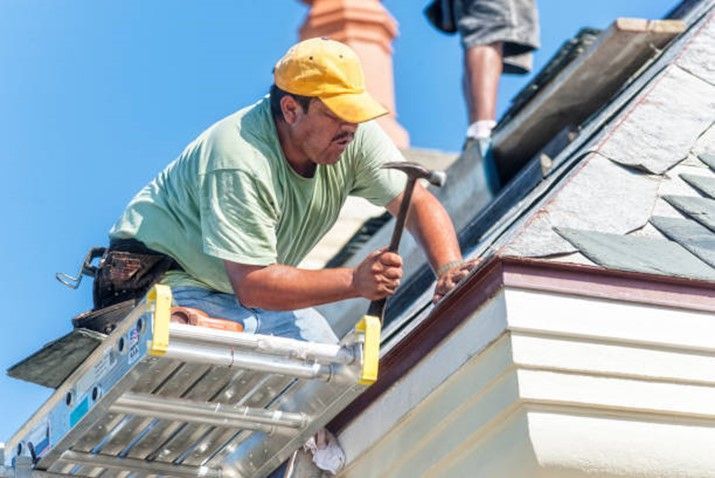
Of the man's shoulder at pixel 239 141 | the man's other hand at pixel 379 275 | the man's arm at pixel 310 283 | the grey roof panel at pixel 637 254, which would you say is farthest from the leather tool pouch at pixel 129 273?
the grey roof panel at pixel 637 254

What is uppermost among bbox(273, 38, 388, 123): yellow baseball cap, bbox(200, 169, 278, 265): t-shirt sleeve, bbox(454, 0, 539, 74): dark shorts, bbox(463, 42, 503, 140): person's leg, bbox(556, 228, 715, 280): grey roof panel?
bbox(273, 38, 388, 123): yellow baseball cap

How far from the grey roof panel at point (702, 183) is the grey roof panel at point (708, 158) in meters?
0.14

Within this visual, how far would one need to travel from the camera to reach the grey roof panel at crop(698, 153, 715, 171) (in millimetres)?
7496

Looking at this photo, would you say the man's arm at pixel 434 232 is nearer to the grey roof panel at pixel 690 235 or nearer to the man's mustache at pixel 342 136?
the man's mustache at pixel 342 136

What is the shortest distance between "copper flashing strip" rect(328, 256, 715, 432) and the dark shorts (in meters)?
5.36

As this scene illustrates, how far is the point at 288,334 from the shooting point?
727cm

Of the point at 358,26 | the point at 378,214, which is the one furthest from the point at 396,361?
the point at 358,26

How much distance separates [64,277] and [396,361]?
160cm

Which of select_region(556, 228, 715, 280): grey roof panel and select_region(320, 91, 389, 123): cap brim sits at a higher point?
select_region(320, 91, 389, 123): cap brim

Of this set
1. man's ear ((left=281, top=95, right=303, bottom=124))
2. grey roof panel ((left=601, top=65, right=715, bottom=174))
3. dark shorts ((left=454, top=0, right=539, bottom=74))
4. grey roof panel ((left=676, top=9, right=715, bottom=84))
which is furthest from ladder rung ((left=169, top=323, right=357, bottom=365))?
dark shorts ((left=454, top=0, right=539, bottom=74))

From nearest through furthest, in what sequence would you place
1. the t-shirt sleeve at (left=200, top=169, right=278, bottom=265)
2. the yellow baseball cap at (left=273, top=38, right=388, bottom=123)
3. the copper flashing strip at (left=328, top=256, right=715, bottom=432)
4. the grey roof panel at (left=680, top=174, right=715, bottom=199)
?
the copper flashing strip at (left=328, top=256, right=715, bottom=432) < the t-shirt sleeve at (left=200, top=169, right=278, bottom=265) < the yellow baseball cap at (left=273, top=38, right=388, bottom=123) < the grey roof panel at (left=680, top=174, right=715, bottom=199)

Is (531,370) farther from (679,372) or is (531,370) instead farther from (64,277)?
(64,277)

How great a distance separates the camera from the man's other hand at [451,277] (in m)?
6.93

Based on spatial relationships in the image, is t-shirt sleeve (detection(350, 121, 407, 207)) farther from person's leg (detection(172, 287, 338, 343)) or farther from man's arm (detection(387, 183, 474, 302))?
person's leg (detection(172, 287, 338, 343))
